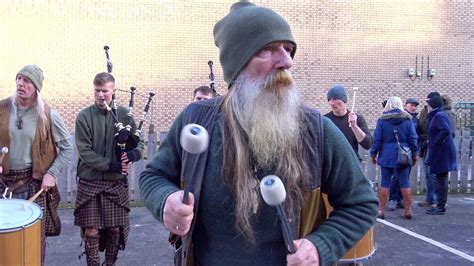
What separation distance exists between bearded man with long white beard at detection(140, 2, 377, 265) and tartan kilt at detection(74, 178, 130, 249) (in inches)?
113

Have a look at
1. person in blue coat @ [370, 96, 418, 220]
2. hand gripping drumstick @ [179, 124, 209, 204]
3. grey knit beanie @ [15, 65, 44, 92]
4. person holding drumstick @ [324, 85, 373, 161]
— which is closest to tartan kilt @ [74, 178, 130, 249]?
grey knit beanie @ [15, 65, 44, 92]

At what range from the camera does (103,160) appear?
4.48 metres

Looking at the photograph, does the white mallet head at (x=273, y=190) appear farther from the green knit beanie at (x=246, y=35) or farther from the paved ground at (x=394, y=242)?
the paved ground at (x=394, y=242)

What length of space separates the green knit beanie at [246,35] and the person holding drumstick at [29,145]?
2939mm

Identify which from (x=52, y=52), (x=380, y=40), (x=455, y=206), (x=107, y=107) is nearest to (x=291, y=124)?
(x=107, y=107)

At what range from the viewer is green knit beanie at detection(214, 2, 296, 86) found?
1791 mm

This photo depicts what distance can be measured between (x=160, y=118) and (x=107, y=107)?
38.8 feet

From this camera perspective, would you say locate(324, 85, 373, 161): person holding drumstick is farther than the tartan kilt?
Yes

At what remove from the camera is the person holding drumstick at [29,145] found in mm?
4289

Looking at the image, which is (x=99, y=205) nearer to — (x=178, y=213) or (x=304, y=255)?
(x=178, y=213)

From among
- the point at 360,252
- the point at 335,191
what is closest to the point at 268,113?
the point at 335,191

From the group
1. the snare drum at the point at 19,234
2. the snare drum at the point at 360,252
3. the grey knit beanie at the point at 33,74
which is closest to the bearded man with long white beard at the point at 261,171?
the snare drum at the point at 19,234

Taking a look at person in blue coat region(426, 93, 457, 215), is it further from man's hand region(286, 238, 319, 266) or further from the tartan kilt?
man's hand region(286, 238, 319, 266)

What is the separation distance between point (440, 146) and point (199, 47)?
10062 mm
